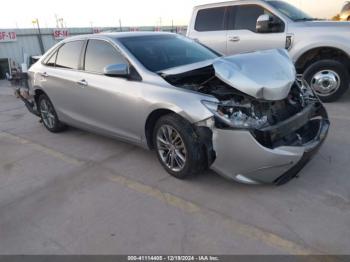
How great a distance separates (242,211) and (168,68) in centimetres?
193

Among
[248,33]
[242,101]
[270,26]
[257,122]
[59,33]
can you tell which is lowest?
[257,122]

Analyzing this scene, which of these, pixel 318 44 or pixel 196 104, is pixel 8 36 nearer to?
pixel 318 44

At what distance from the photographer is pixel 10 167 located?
14.6ft

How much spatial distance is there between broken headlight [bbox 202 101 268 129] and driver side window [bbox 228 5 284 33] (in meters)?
3.99

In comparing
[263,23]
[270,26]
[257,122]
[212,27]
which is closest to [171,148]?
[257,122]

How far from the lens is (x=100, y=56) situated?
168 inches

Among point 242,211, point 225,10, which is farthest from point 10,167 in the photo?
point 225,10

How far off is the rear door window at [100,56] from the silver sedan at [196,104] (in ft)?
0.05

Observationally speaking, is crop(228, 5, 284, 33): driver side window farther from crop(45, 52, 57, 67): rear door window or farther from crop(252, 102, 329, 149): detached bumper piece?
crop(45, 52, 57, 67): rear door window

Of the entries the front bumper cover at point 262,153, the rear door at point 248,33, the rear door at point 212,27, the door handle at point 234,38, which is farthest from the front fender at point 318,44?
the front bumper cover at point 262,153

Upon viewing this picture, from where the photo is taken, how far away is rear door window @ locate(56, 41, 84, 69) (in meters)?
4.68

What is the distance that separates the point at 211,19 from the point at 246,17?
2.97ft

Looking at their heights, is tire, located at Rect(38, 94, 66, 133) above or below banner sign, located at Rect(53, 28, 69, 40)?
below

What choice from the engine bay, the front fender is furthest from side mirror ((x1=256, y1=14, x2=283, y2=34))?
the engine bay
